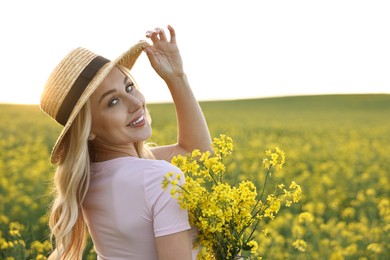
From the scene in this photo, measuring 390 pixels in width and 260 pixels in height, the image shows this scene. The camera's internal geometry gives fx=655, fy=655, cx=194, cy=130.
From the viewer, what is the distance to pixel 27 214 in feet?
20.1

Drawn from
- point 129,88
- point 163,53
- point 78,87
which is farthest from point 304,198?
point 78,87

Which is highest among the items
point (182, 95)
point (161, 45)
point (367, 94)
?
point (161, 45)

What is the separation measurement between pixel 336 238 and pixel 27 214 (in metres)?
2.82

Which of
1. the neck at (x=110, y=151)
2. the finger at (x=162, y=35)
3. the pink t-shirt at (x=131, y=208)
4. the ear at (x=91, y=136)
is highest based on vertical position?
the finger at (x=162, y=35)

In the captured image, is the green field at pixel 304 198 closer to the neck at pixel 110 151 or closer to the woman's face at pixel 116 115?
the neck at pixel 110 151

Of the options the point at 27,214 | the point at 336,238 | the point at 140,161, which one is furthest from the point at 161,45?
the point at 27,214

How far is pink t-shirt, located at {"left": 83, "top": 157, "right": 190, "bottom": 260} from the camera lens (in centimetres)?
215

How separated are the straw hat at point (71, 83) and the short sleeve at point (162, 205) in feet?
1.43

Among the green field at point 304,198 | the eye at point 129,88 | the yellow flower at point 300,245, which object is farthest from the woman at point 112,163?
the yellow flower at point 300,245

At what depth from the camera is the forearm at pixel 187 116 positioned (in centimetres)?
284

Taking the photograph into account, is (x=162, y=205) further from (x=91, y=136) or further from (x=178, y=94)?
(x=178, y=94)

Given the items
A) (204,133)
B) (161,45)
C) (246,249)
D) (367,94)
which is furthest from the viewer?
(367,94)

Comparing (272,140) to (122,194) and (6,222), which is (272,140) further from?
(122,194)

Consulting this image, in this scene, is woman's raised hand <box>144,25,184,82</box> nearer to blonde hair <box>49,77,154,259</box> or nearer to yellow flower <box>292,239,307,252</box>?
blonde hair <box>49,77,154,259</box>
